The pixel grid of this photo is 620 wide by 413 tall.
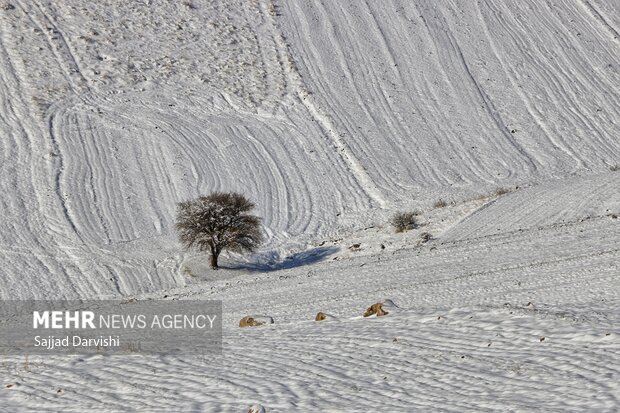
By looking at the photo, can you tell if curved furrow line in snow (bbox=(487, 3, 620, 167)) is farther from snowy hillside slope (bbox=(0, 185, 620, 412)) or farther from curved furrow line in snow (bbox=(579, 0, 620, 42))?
snowy hillside slope (bbox=(0, 185, 620, 412))

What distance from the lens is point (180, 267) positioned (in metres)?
34.8

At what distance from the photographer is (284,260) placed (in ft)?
117

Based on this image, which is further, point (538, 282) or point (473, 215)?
point (473, 215)

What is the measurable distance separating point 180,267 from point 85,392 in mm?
19932

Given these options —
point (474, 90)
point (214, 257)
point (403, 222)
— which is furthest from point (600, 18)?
point (214, 257)

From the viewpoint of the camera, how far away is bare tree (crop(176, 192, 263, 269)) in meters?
34.2

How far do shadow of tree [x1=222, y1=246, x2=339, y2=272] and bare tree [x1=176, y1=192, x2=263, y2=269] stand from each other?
61cm

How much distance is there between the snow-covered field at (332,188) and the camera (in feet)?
48.9

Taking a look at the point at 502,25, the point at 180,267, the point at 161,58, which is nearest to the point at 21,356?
the point at 180,267

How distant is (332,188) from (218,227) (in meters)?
9.10

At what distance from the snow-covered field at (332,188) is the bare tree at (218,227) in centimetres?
96

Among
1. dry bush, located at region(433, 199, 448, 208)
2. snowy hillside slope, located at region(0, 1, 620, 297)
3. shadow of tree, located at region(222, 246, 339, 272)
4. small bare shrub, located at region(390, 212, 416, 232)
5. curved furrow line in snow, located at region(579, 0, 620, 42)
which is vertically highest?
curved furrow line in snow, located at region(579, 0, 620, 42)

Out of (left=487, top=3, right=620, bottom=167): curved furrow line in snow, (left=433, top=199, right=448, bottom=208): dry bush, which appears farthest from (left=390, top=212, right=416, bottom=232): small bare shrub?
(left=487, top=3, right=620, bottom=167): curved furrow line in snow

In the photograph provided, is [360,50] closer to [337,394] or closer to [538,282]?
[538,282]
